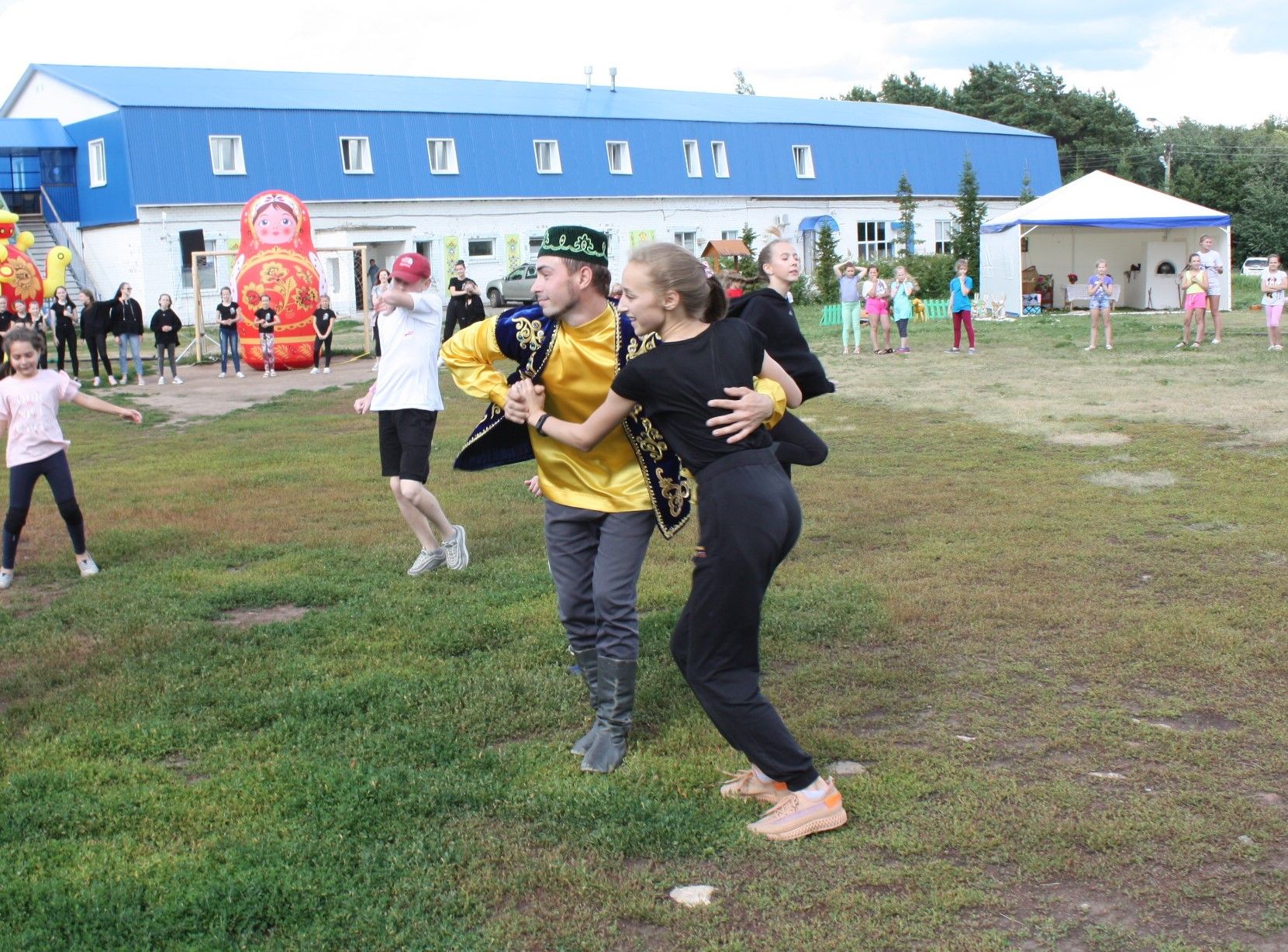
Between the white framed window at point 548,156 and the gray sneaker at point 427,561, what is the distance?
1542 inches

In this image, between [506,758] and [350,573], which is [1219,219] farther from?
[506,758]

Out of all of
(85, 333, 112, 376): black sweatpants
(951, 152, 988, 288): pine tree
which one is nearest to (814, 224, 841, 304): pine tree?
(951, 152, 988, 288): pine tree

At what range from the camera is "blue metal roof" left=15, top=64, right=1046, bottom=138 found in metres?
40.1

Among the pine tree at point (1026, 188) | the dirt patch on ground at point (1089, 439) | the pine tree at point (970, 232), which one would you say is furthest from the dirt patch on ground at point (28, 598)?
the pine tree at point (1026, 188)

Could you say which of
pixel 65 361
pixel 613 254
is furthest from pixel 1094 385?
pixel 613 254

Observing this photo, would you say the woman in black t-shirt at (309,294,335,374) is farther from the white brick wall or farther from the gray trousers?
the gray trousers

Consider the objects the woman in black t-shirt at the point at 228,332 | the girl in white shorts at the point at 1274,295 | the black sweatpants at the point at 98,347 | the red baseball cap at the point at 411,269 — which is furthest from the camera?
the woman in black t-shirt at the point at 228,332

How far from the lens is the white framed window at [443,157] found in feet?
143

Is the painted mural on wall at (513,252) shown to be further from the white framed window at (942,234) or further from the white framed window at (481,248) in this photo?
the white framed window at (942,234)

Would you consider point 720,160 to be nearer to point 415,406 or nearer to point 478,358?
point 415,406

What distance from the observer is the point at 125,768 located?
4793mm

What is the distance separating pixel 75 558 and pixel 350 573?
6.62ft

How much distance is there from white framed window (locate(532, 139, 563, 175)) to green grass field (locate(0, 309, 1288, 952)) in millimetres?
37285

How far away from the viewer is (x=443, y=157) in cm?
4400
